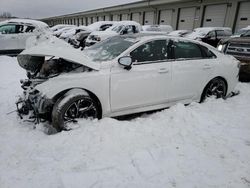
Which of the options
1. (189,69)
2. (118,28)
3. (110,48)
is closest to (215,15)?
(118,28)

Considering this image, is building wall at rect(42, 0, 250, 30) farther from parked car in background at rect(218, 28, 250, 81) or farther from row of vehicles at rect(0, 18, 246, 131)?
row of vehicles at rect(0, 18, 246, 131)

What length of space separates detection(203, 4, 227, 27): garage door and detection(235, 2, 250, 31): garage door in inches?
50.4

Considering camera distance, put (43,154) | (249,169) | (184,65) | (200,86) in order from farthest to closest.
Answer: (200,86), (184,65), (43,154), (249,169)

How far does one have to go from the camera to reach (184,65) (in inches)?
167

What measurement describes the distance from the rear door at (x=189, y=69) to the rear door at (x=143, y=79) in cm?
19

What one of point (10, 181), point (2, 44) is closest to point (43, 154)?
point (10, 181)

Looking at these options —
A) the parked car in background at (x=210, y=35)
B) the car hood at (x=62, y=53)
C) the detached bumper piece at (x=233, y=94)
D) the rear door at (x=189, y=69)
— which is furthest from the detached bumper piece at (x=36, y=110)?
the parked car in background at (x=210, y=35)

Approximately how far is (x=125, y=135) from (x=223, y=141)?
148cm

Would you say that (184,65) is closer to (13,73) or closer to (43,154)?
(43,154)

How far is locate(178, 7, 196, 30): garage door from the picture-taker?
21109 mm

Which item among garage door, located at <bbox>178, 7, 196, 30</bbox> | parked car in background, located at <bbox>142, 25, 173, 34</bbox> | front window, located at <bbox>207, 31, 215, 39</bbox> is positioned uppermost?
garage door, located at <bbox>178, 7, 196, 30</bbox>

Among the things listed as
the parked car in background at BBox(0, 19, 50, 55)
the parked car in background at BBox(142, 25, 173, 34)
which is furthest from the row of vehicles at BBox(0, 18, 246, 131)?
the parked car in background at BBox(142, 25, 173, 34)

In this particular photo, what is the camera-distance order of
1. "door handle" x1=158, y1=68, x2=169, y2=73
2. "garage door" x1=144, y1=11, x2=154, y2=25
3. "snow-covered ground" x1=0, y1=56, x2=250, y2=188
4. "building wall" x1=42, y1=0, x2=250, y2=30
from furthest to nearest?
"garage door" x1=144, y1=11, x2=154, y2=25, "building wall" x1=42, y1=0, x2=250, y2=30, "door handle" x1=158, y1=68, x2=169, y2=73, "snow-covered ground" x1=0, y1=56, x2=250, y2=188

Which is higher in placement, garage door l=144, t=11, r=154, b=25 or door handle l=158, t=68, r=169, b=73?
garage door l=144, t=11, r=154, b=25
